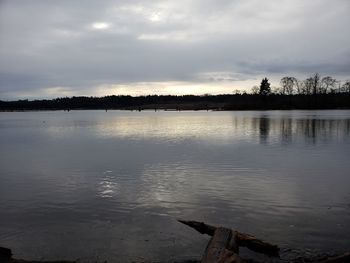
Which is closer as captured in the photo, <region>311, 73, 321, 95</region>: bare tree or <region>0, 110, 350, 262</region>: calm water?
<region>0, 110, 350, 262</region>: calm water

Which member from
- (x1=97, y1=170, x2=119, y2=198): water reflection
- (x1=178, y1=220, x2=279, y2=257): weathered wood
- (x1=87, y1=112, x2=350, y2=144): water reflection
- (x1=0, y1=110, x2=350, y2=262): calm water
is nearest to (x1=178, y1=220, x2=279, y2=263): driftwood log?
(x1=178, y1=220, x2=279, y2=257): weathered wood

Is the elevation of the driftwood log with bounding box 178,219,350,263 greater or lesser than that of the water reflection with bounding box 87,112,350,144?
lesser

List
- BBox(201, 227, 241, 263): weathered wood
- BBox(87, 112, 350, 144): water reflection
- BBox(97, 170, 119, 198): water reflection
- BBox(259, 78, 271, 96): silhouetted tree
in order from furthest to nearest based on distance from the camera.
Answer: BBox(259, 78, 271, 96): silhouetted tree → BBox(87, 112, 350, 144): water reflection → BBox(97, 170, 119, 198): water reflection → BBox(201, 227, 241, 263): weathered wood

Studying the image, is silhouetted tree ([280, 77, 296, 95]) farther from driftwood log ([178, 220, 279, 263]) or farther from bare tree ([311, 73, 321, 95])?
driftwood log ([178, 220, 279, 263])

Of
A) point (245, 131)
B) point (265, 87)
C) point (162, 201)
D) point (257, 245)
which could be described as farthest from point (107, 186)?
point (265, 87)

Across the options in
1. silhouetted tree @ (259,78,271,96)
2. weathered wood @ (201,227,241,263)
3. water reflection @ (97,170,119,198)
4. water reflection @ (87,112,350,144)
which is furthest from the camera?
silhouetted tree @ (259,78,271,96)

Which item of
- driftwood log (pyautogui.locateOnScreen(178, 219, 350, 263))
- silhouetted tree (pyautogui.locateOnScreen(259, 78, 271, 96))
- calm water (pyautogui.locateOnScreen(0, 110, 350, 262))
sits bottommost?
calm water (pyautogui.locateOnScreen(0, 110, 350, 262))

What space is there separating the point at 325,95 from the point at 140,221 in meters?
149

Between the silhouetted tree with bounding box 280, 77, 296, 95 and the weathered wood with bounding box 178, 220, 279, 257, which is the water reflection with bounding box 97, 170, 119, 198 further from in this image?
the silhouetted tree with bounding box 280, 77, 296, 95

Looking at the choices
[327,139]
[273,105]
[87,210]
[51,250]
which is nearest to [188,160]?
[87,210]

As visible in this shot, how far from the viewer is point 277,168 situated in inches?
779

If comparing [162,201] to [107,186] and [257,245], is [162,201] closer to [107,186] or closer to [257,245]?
[107,186]

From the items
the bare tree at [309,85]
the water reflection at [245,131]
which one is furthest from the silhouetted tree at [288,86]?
the water reflection at [245,131]

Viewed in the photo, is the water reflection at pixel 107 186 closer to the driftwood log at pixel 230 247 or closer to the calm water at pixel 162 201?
the calm water at pixel 162 201
